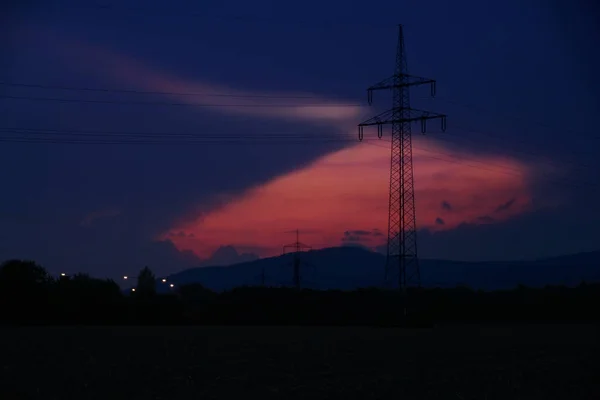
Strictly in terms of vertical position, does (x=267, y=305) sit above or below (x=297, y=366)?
above

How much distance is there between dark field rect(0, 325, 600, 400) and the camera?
26125mm

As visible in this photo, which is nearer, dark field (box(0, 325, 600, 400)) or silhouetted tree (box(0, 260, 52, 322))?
dark field (box(0, 325, 600, 400))

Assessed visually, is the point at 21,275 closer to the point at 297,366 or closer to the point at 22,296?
the point at 22,296

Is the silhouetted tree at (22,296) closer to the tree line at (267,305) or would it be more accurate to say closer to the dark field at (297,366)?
the tree line at (267,305)

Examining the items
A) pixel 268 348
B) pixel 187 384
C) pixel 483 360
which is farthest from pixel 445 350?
pixel 187 384

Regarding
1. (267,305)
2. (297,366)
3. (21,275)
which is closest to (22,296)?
(21,275)

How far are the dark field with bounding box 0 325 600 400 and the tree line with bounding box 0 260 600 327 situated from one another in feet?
65.0

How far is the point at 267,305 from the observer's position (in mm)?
81250

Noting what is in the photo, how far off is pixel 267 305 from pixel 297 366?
4705 centimetres

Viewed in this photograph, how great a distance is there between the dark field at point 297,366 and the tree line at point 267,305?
1980 centimetres

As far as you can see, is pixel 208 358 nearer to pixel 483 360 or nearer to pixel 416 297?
pixel 483 360

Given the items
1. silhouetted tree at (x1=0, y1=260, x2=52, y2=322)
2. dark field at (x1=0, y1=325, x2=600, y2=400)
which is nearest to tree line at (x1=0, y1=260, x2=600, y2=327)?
silhouetted tree at (x1=0, y1=260, x2=52, y2=322)

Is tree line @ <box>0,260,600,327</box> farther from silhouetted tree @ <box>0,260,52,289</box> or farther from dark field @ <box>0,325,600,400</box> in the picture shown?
dark field @ <box>0,325,600,400</box>

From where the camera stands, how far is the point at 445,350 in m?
44.1
